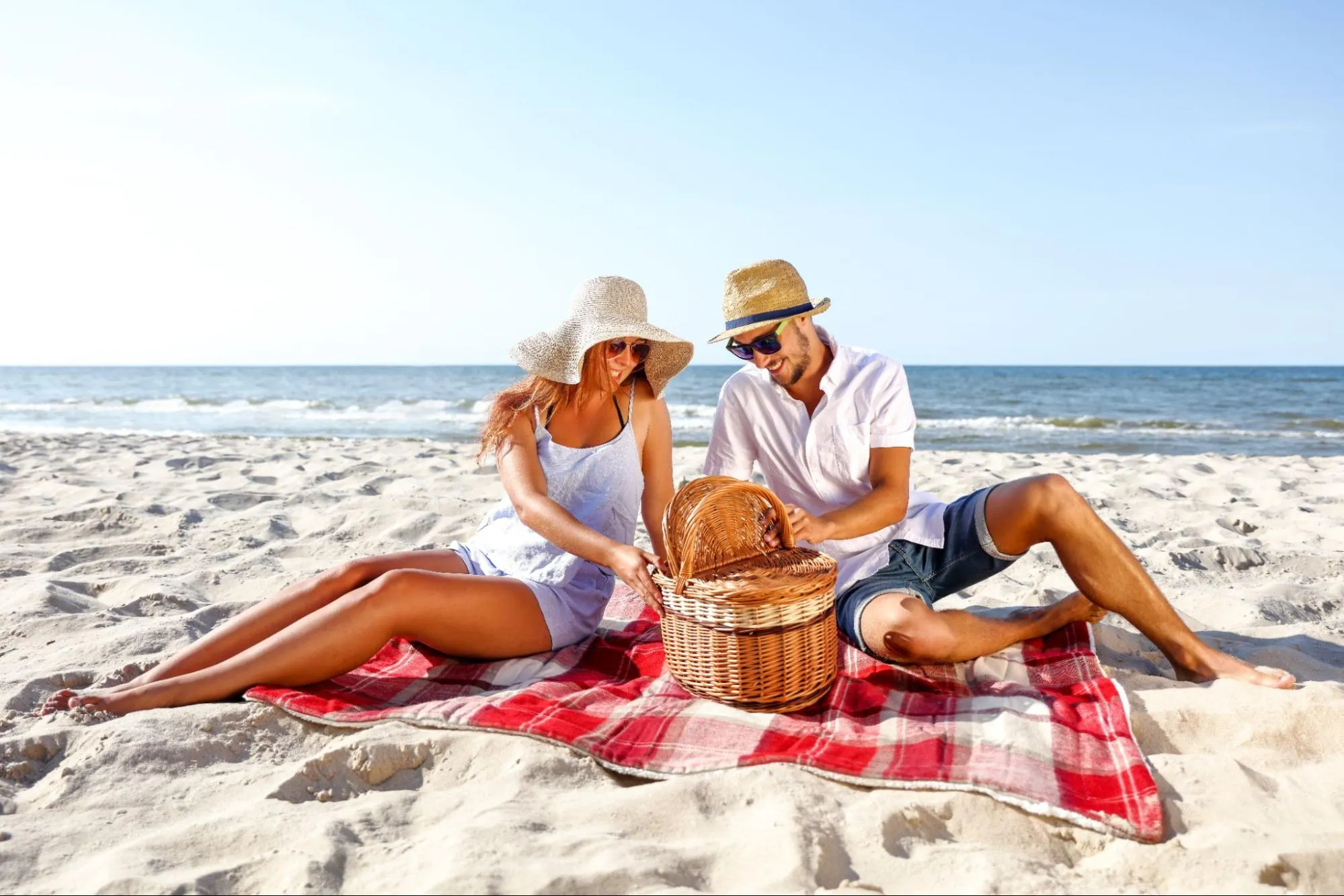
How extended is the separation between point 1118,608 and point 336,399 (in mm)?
24211

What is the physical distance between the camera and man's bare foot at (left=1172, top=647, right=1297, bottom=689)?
2.91m

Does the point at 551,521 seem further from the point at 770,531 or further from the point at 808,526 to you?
the point at 808,526

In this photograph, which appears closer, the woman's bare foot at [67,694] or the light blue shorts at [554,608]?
the woman's bare foot at [67,694]

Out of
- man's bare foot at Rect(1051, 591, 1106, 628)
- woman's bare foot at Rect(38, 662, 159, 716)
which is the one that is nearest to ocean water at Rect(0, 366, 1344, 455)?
woman's bare foot at Rect(38, 662, 159, 716)

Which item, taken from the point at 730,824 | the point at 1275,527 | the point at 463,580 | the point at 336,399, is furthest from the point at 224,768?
the point at 336,399

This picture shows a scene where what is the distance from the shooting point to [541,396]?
3.41 metres

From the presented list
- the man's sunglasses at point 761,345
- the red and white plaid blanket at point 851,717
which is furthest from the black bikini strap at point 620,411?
the red and white plaid blanket at point 851,717

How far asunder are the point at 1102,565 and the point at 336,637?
2507 mm

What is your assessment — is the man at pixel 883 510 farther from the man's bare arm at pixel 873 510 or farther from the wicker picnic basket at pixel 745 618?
the wicker picnic basket at pixel 745 618

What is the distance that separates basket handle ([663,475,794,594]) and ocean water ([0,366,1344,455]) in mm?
9064

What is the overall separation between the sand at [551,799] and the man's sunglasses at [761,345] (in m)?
1.51

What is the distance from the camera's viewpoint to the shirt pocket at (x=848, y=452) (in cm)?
336

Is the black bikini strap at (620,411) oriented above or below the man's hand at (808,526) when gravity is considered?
above

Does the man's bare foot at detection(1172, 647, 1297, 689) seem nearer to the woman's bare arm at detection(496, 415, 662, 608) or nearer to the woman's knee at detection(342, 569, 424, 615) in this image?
the woman's bare arm at detection(496, 415, 662, 608)
